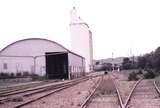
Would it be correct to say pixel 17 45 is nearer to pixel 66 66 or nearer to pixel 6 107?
pixel 66 66

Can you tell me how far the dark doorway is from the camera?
63469 mm

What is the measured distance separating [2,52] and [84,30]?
45.8 m

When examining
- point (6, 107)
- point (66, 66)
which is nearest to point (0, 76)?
point (66, 66)

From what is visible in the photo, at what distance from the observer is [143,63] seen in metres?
104

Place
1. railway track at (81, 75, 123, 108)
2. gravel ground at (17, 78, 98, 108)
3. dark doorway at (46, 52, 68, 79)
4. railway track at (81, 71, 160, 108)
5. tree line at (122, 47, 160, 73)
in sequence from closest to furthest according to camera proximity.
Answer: railway track at (81, 71, 160, 108) → railway track at (81, 75, 123, 108) → gravel ground at (17, 78, 98, 108) → dark doorway at (46, 52, 68, 79) → tree line at (122, 47, 160, 73)

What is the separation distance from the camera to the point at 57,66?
6644 centimetres

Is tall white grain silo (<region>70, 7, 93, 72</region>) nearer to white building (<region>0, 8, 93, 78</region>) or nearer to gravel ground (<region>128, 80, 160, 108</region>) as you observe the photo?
white building (<region>0, 8, 93, 78</region>)

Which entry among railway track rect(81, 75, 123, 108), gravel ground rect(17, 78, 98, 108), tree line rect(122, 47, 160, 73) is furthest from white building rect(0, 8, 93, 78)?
railway track rect(81, 75, 123, 108)

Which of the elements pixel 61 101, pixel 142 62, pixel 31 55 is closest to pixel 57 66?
pixel 31 55

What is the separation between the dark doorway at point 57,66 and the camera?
6347 centimetres

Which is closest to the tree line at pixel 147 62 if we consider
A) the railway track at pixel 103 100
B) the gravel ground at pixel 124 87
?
the gravel ground at pixel 124 87

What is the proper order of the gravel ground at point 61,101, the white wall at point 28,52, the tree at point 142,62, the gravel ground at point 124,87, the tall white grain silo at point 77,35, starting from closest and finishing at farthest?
1. the gravel ground at point 61,101
2. the gravel ground at point 124,87
3. the white wall at point 28,52
4. the tall white grain silo at point 77,35
5. the tree at point 142,62

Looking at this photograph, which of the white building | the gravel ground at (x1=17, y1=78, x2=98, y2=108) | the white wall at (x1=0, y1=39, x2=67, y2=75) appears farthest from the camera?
the white wall at (x1=0, y1=39, x2=67, y2=75)

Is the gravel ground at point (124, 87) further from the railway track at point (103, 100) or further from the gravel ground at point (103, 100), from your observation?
the gravel ground at point (103, 100)
